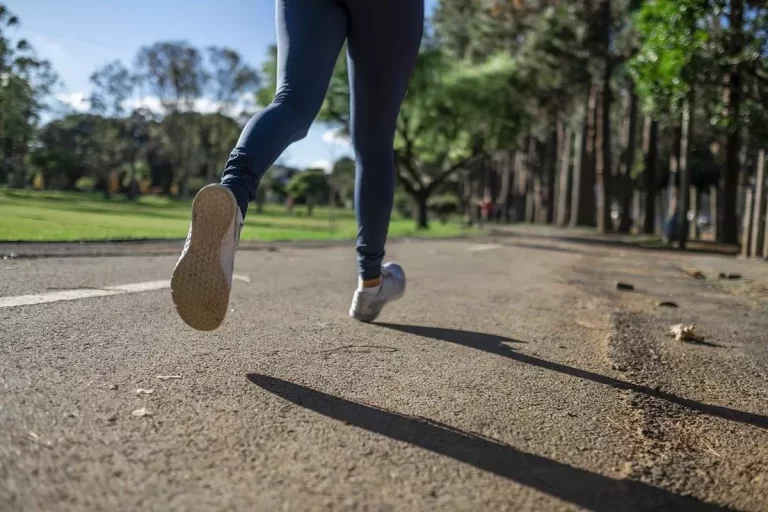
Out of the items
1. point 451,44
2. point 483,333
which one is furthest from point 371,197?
point 451,44

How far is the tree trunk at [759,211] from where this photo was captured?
11.9 m

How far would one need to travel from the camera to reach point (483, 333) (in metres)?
3.23

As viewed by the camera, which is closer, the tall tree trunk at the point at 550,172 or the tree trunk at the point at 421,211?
the tree trunk at the point at 421,211

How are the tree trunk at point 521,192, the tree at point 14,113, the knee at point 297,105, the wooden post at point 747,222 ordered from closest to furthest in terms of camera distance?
the knee at point 297,105 < the tree at point 14,113 < the wooden post at point 747,222 < the tree trunk at point 521,192

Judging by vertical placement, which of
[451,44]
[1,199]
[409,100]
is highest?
[451,44]

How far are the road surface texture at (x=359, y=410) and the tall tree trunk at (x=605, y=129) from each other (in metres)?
28.4

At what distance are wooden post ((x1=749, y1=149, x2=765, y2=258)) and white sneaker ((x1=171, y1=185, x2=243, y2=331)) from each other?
11977 millimetres

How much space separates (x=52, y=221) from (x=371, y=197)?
24.5 feet

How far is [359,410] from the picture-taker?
6.11ft

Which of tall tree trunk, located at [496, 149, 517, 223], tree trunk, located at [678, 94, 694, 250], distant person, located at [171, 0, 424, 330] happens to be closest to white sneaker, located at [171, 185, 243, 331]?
distant person, located at [171, 0, 424, 330]

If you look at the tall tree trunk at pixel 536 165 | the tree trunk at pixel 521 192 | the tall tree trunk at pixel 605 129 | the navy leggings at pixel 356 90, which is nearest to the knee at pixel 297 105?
the navy leggings at pixel 356 90

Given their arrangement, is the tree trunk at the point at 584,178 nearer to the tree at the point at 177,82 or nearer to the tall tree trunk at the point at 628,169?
the tall tree trunk at the point at 628,169

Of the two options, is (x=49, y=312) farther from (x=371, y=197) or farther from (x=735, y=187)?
(x=735, y=187)

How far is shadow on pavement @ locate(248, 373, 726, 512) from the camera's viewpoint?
4.75ft
